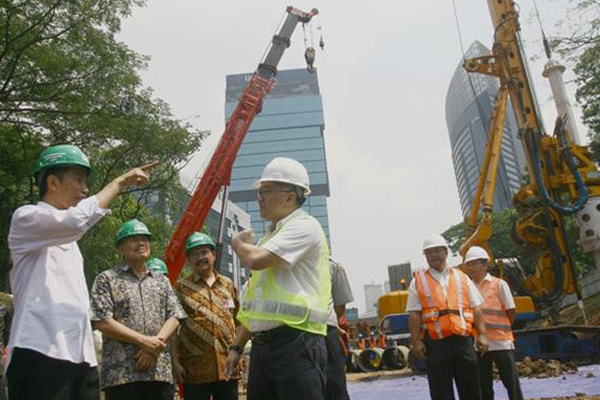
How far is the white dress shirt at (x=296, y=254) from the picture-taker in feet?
7.66

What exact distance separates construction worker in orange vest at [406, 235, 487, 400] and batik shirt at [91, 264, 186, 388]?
6.92 ft

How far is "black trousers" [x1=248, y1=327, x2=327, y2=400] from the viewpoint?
7.29ft

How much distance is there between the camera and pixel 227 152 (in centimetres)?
1394

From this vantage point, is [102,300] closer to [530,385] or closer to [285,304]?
→ [285,304]

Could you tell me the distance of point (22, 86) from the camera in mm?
9977

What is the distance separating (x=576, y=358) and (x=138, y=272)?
8351mm

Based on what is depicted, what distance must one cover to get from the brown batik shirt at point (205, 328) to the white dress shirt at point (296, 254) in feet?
4.76

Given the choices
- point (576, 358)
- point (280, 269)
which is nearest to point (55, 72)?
point (280, 269)

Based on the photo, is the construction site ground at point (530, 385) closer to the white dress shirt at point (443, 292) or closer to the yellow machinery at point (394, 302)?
the yellow machinery at point (394, 302)

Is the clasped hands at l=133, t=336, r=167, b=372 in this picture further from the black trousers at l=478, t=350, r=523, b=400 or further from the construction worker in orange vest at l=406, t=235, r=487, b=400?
the black trousers at l=478, t=350, r=523, b=400

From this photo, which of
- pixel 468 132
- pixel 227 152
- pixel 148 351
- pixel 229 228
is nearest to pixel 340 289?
pixel 148 351

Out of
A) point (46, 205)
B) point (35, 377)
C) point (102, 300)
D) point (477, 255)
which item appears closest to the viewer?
point (35, 377)

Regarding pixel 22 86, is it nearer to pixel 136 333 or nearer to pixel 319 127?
pixel 136 333

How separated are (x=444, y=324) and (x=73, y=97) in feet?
28.1
